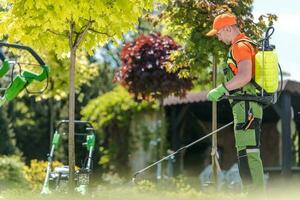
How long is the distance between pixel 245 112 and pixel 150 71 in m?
7.45

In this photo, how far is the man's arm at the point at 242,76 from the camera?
5.69 meters

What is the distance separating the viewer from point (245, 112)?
18.9 ft

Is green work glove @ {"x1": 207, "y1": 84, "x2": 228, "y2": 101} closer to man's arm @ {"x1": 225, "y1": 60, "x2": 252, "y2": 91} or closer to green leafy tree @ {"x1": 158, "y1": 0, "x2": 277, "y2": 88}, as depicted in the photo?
man's arm @ {"x1": 225, "y1": 60, "x2": 252, "y2": 91}

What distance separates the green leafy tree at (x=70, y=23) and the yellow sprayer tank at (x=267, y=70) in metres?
2.08

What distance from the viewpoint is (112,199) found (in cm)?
664

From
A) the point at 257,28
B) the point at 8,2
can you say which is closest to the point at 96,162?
the point at 257,28

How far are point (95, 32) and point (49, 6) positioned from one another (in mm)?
920


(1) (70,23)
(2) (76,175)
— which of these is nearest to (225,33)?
(1) (70,23)

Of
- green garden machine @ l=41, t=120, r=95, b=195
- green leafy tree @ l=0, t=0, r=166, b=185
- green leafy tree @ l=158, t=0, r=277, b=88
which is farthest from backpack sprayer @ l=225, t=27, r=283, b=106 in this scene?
green leafy tree @ l=158, t=0, r=277, b=88

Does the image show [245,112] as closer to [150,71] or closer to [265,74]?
[265,74]

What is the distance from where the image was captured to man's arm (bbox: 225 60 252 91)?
569 cm

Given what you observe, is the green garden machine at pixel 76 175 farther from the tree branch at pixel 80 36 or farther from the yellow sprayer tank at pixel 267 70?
the yellow sprayer tank at pixel 267 70

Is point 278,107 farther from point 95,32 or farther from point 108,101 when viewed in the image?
point 95,32

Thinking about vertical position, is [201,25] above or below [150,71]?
above
